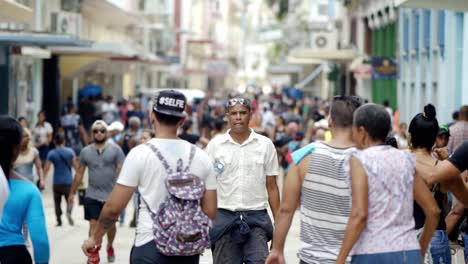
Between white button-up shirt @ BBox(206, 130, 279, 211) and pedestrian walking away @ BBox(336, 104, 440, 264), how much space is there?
131 inches

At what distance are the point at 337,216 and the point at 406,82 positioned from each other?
2932cm

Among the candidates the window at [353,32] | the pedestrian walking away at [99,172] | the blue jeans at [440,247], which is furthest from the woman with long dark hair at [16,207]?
the window at [353,32]

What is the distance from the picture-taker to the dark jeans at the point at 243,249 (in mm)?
10172

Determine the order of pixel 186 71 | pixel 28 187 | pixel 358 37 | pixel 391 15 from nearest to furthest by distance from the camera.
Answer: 1. pixel 28 187
2. pixel 391 15
3. pixel 358 37
4. pixel 186 71

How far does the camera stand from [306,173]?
304 inches

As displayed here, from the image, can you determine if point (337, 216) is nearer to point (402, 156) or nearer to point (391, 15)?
point (402, 156)

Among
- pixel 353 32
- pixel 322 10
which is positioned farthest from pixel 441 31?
pixel 322 10

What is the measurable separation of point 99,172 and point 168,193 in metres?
8.21

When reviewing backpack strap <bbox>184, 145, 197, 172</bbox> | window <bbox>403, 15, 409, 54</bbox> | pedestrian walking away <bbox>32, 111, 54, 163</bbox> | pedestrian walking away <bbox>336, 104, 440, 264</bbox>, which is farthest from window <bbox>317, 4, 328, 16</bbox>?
pedestrian walking away <bbox>336, 104, 440, 264</bbox>

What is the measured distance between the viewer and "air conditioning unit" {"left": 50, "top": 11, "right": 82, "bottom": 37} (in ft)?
126

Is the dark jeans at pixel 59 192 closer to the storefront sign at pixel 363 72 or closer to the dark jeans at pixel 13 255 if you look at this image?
the dark jeans at pixel 13 255

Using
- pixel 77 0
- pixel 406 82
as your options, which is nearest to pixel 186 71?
pixel 77 0

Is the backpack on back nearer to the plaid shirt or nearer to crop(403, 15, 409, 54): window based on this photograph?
the plaid shirt

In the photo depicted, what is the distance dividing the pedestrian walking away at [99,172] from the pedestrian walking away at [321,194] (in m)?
7.62
